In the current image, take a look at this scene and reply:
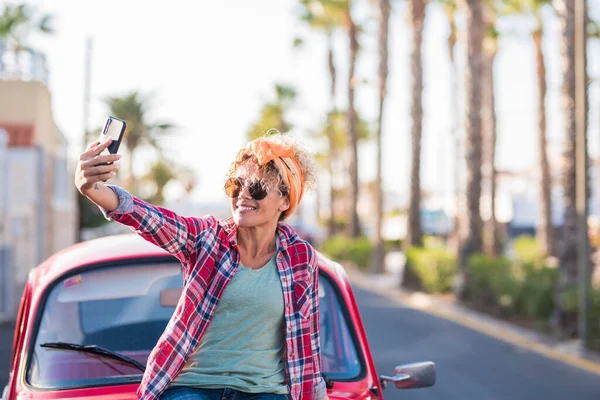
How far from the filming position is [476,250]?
21938 mm

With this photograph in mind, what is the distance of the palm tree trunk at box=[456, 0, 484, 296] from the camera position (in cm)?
2139

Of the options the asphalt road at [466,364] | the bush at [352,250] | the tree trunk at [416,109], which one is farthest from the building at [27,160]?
the bush at [352,250]

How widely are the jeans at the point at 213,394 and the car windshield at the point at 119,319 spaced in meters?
0.66

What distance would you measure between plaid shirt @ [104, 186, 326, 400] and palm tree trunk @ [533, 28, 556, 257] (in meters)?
29.0

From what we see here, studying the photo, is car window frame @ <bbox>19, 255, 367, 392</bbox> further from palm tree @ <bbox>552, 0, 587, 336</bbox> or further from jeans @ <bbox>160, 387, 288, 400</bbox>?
palm tree @ <bbox>552, 0, 587, 336</bbox>

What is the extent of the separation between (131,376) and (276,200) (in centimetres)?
92

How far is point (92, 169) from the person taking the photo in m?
2.74

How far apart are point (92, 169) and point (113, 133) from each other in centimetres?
16

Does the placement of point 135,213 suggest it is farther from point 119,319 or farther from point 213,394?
point 119,319

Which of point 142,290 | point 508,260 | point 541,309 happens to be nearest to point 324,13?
point 508,260

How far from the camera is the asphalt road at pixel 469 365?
10.1 m

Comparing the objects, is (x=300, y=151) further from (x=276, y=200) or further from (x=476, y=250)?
(x=476, y=250)

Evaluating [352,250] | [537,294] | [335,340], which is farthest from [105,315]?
[352,250]

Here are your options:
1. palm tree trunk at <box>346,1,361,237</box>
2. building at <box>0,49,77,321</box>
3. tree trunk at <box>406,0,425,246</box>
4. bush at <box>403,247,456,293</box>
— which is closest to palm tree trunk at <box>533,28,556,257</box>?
tree trunk at <box>406,0,425,246</box>
